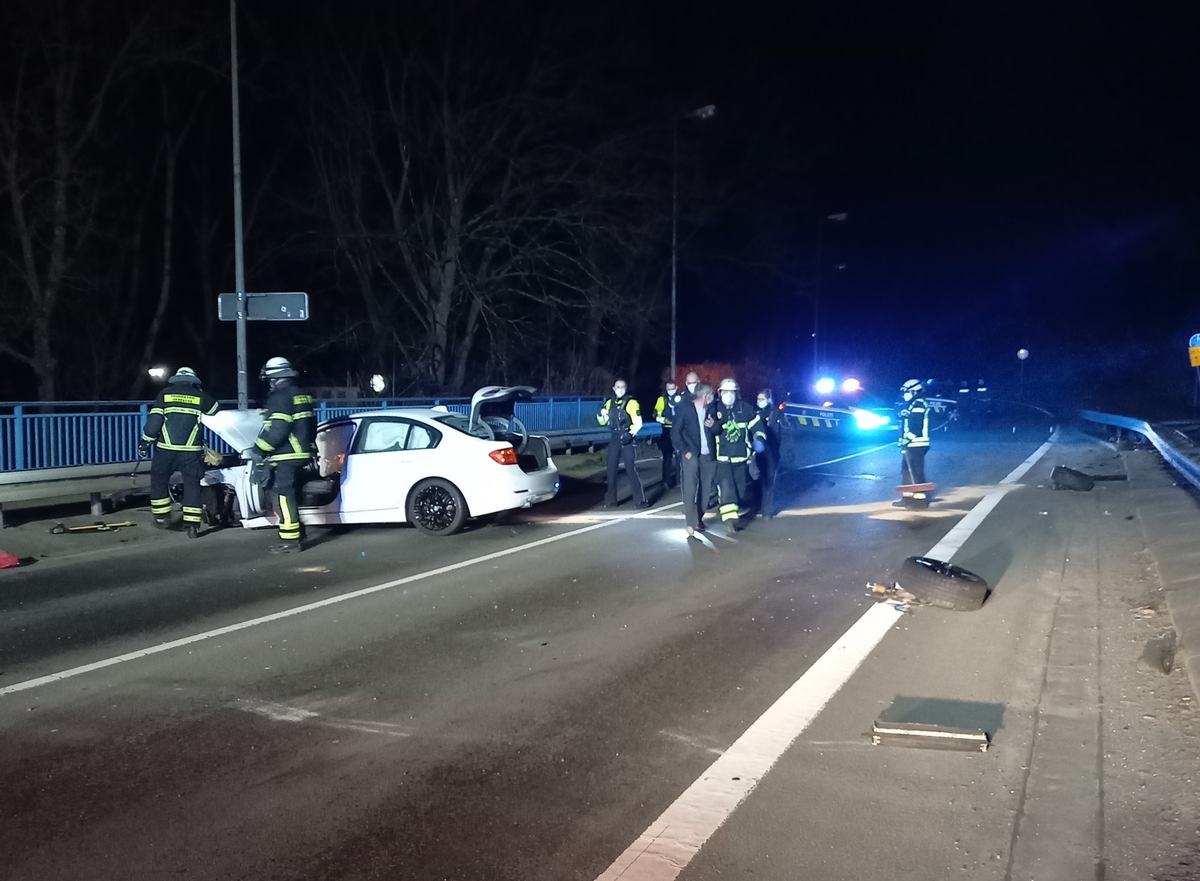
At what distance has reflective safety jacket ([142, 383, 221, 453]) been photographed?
38.3ft

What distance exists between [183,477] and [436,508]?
289 cm

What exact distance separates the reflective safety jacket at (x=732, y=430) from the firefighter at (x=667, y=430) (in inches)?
69.6

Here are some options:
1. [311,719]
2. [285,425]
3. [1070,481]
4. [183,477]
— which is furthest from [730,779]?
[1070,481]

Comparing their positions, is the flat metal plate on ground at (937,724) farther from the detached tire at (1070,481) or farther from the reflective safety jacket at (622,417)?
the detached tire at (1070,481)

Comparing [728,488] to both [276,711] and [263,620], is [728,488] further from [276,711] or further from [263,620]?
[276,711]

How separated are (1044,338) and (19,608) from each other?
81730 mm

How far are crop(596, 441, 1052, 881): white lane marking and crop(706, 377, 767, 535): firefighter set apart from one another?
4302 mm

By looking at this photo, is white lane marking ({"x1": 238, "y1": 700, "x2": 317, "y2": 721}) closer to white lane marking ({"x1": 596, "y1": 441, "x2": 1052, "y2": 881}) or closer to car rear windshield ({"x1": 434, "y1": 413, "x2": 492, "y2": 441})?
white lane marking ({"x1": 596, "y1": 441, "x2": 1052, "y2": 881})

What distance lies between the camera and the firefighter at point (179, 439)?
38.3 ft

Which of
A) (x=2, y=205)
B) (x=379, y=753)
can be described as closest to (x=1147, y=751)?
(x=379, y=753)

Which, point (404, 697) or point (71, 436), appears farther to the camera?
point (71, 436)

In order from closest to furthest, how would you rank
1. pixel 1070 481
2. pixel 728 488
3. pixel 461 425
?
pixel 728 488 < pixel 461 425 < pixel 1070 481

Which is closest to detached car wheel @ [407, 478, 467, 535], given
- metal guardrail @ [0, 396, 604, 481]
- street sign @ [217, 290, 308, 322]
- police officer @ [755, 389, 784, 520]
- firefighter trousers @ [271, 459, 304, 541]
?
firefighter trousers @ [271, 459, 304, 541]

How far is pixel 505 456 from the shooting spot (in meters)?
12.1
